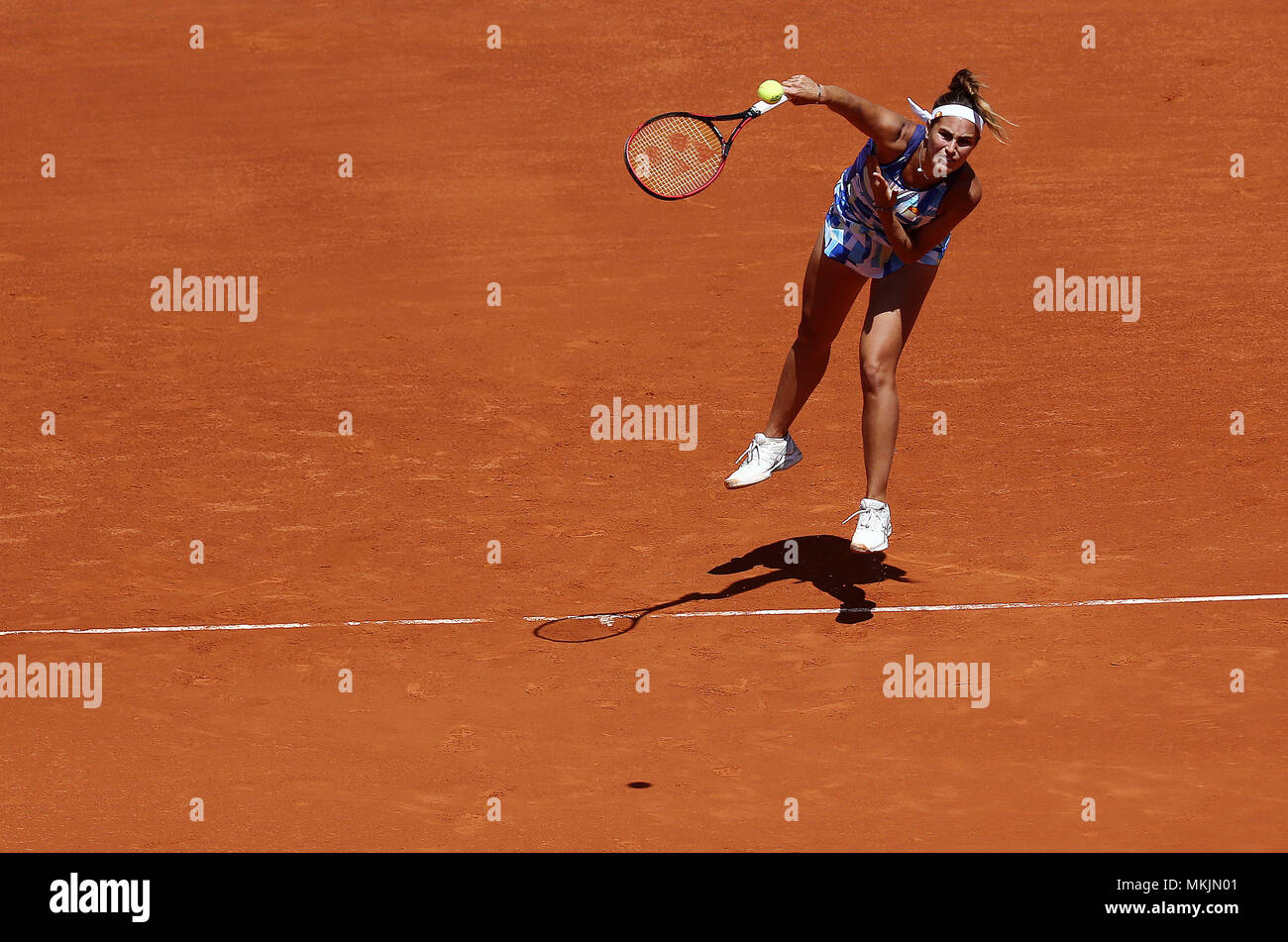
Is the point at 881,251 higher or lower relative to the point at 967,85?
lower

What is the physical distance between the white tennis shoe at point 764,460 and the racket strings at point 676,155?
1.36 metres

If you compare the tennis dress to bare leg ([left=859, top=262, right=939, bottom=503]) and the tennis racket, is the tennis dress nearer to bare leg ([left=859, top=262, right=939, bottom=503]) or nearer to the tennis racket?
bare leg ([left=859, top=262, right=939, bottom=503])

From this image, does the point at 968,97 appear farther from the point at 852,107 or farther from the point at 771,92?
the point at 771,92

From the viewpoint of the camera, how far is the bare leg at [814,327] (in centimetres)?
862

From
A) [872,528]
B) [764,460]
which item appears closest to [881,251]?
[764,460]

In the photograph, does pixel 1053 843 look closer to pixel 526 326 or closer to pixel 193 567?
pixel 193 567

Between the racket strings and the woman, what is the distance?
0.56m

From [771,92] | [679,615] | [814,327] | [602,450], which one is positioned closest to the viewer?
[771,92]

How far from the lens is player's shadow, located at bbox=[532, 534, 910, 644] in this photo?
8.88 meters

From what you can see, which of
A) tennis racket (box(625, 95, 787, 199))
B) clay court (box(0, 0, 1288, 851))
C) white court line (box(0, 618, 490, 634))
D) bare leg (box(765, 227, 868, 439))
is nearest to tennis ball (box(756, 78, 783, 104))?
tennis racket (box(625, 95, 787, 199))

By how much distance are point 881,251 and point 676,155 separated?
1.12 m

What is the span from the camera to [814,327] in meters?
8.80

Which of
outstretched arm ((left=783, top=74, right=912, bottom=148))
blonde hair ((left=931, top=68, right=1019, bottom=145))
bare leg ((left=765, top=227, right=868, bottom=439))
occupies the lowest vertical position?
bare leg ((left=765, top=227, right=868, bottom=439))

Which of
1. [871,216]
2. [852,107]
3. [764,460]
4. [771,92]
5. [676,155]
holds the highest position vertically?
[676,155]
